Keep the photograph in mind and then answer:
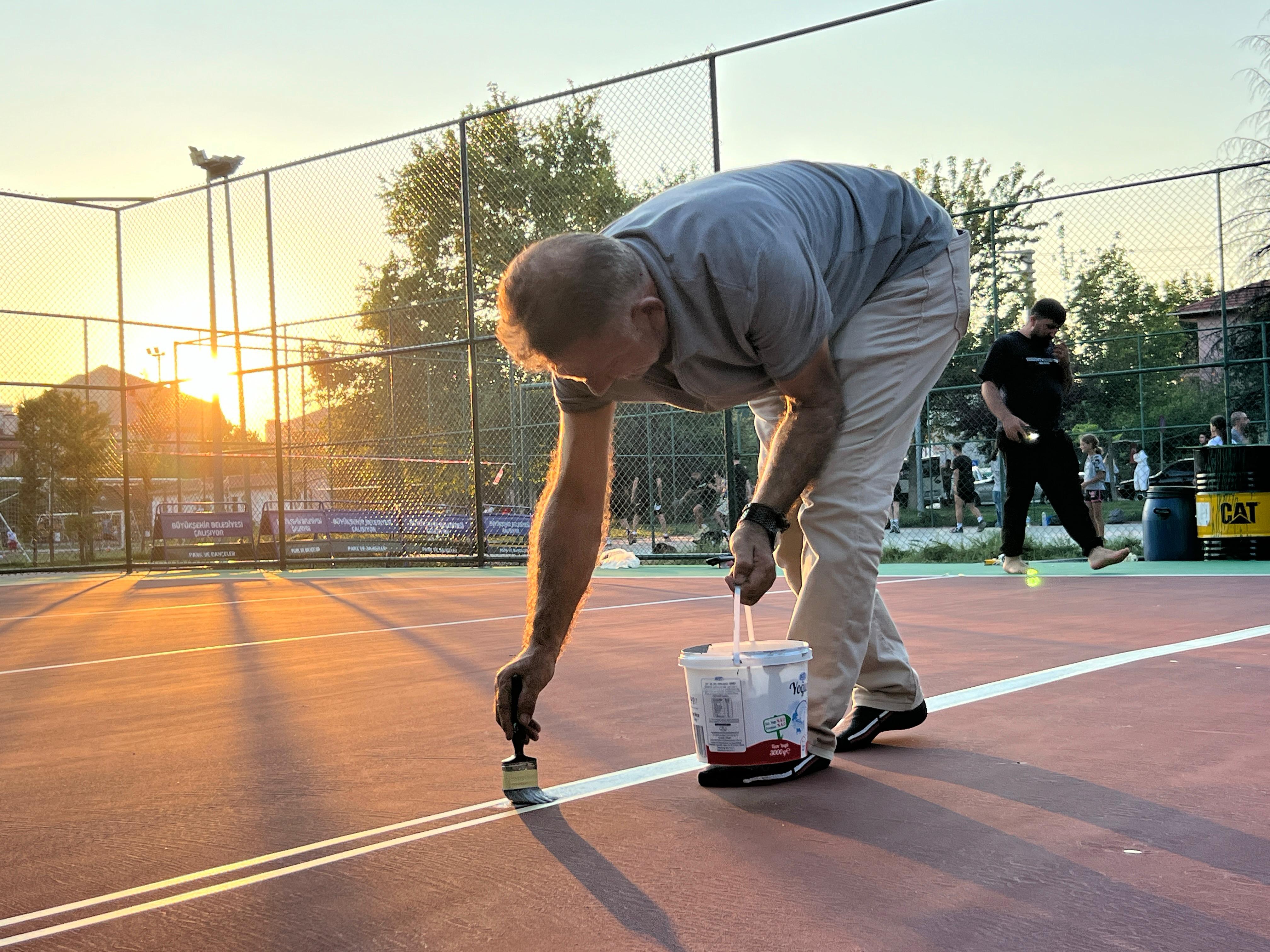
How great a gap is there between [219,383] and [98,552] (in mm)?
8632

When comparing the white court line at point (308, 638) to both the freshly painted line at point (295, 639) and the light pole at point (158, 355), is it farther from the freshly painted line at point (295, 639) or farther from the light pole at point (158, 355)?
the light pole at point (158, 355)

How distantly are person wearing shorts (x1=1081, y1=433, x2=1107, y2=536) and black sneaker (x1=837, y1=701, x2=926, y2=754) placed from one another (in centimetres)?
919

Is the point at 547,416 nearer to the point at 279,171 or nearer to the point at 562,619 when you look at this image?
the point at 279,171

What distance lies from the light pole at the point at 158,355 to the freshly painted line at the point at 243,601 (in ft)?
35.8

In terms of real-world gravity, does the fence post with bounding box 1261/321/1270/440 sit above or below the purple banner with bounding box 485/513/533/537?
above

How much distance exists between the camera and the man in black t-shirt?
331 inches

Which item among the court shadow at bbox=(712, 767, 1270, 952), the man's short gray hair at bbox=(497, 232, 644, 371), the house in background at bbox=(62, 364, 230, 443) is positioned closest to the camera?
the court shadow at bbox=(712, 767, 1270, 952)

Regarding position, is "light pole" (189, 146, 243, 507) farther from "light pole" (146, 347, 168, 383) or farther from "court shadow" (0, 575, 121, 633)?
"court shadow" (0, 575, 121, 633)

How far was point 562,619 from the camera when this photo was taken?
2750mm

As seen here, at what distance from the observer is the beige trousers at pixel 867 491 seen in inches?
109

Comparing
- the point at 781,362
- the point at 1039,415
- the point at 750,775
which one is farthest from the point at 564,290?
the point at 1039,415

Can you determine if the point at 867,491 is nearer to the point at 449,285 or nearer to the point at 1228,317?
the point at 1228,317

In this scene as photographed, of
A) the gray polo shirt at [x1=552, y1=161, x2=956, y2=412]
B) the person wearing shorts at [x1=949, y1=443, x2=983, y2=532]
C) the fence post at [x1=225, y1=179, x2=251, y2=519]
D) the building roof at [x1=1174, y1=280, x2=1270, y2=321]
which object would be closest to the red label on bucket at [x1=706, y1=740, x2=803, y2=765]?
the gray polo shirt at [x1=552, y1=161, x2=956, y2=412]

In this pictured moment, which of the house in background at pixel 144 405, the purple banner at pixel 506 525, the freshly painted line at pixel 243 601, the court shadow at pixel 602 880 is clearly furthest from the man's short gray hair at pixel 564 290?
the house in background at pixel 144 405
